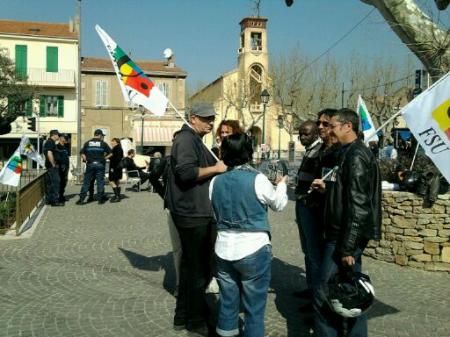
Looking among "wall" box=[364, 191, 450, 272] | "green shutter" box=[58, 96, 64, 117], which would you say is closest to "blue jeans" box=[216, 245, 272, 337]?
"wall" box=[364, 191, 450, 272]

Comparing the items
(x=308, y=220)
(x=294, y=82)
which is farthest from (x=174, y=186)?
(x=294, y=82)

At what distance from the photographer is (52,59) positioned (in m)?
40.8

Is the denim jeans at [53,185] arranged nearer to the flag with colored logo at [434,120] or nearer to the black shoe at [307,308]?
the black shoe at [307,308]

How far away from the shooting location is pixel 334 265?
12.1 feet

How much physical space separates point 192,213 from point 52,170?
8.88m

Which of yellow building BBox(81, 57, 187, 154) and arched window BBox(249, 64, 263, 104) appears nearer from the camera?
yellow building BBox(81, 57, 187, 154)

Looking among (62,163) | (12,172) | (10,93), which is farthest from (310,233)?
(10,93)

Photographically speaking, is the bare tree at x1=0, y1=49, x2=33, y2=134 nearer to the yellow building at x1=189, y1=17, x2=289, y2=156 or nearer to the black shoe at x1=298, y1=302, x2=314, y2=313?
the yellow building at x1=189, y1=17, x2=289, y2=156

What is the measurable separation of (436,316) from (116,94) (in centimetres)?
4296

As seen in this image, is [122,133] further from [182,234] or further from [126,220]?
[182,234]

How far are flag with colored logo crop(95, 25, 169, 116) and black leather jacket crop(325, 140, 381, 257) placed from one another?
299cm

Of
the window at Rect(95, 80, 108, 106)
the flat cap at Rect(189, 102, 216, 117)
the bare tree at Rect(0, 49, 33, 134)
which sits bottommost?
the flat cap at Rect(189, 102, 216, 117)

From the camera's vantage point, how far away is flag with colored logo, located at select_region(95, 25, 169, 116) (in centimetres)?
604

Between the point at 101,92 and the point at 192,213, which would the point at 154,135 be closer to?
the point at 101,92
